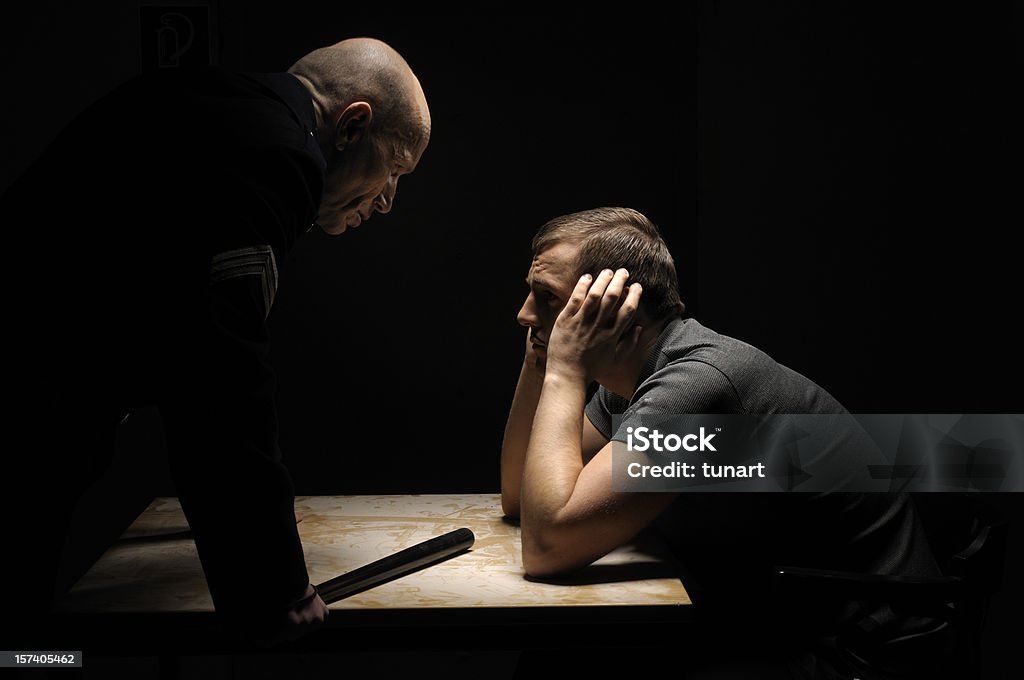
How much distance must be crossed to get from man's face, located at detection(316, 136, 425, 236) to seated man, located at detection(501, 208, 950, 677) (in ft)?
0.96

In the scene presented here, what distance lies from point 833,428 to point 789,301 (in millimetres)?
765

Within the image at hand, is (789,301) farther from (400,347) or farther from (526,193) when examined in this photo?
(400,347)

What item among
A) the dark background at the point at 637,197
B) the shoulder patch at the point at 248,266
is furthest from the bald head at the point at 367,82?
the dark background at the point at 637,197

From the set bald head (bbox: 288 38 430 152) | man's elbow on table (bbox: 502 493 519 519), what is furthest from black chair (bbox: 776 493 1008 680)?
bald head (bbox: 288 38 430 152)

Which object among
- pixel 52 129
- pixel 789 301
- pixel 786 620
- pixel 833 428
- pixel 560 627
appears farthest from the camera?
pixel 789 301

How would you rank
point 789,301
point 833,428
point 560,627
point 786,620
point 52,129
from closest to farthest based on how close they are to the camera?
1. point 560,627
2. point 786,620
3. point 833,428
4. point 52,129
5. point 789,301

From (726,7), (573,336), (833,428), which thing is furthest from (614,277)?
(726,7)

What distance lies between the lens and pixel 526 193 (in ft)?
7.99

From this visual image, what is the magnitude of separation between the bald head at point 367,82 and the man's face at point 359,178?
0.12 feet

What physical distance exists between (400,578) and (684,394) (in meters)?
0.53

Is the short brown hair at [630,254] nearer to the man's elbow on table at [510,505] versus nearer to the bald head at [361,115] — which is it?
the bald head at [361,115]

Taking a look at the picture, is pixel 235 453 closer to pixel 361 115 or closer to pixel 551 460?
pixel 551 460

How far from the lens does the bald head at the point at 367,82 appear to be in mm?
1684

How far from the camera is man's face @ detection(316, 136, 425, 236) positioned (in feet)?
5.70
